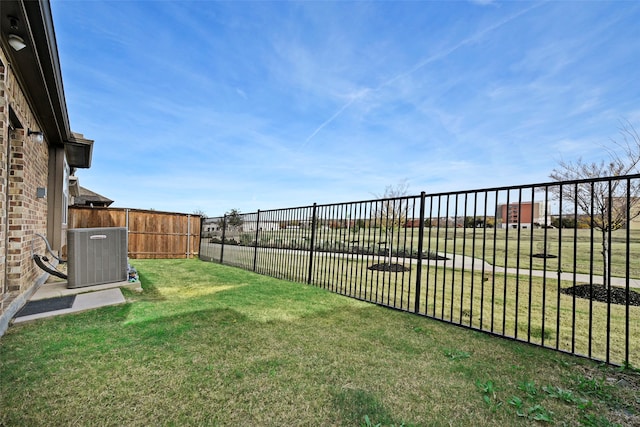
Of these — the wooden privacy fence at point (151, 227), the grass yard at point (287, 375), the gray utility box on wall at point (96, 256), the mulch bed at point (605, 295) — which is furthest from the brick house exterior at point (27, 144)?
the mulch bed at point (605, 295)

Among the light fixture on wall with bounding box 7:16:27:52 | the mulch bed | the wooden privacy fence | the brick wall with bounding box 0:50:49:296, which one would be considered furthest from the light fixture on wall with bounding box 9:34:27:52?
the wooden privacy fence

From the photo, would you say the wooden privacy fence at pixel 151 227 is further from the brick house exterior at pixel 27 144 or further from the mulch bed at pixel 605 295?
the mulch bed at pixel 605 295

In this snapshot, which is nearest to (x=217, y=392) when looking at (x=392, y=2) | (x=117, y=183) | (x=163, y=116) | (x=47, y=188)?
(x=47, y=188)

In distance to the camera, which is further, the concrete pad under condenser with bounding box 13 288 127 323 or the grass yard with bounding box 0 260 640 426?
the concrete pad under condenser with bounding box 13 288 127 323

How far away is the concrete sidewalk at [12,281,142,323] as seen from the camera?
10.8ft

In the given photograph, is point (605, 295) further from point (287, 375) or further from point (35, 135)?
point (35, 135)

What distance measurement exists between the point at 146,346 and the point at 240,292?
2241mm

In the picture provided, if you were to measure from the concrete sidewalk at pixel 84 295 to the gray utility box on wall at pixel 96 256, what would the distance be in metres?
0.13

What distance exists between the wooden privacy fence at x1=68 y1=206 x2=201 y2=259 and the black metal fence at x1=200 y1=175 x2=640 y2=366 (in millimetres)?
1583

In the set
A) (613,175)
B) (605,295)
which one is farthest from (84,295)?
(613,175)

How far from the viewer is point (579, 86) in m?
6.64

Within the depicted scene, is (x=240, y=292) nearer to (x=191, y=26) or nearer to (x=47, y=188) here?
(x=47, y=188)

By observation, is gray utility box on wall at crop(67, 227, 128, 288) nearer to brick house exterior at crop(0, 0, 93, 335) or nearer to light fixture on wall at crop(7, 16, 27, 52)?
brick house exterior at crop(0, 0, 93, 335)

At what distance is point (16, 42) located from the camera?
93.0 inches
